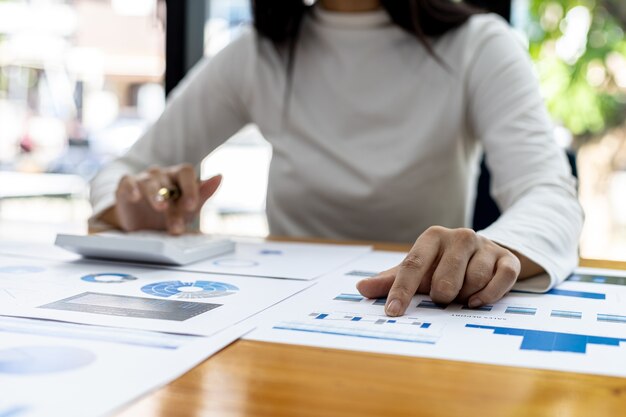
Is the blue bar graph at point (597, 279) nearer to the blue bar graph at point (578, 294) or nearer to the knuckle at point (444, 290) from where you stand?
the blue bar graph at point (578, 294)

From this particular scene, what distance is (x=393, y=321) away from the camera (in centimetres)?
62

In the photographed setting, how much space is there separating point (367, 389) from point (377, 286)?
0.83 ft

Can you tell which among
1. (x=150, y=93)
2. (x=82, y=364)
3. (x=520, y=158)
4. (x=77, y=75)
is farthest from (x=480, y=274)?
(x=77, y=75)

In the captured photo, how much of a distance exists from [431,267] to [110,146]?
3.35 m

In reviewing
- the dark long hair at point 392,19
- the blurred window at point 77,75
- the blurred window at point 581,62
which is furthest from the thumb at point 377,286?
the blurred window at point 77,75

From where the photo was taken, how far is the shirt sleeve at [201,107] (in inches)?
56.9

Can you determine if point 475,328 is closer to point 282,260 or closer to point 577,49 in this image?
point 282,260

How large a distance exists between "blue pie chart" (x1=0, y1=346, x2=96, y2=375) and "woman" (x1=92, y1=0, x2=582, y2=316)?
22.6 inches

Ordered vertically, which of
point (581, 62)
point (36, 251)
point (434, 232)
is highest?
point (581, 62)

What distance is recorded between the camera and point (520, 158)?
1141 millimetres

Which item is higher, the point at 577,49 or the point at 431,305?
the point at 577,49

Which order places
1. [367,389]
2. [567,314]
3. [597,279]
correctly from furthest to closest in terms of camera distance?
[597,279], [567,314], [367,389]

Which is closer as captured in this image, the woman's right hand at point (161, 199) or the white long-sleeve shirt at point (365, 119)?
the woman's right hand at point (161, 199)

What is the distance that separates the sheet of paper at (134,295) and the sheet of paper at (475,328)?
4 cm
